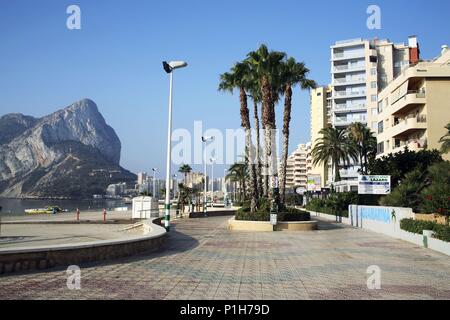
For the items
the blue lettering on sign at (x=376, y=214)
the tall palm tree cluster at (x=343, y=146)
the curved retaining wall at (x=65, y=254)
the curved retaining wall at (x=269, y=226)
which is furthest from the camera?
the tall palm tree cluster at (x=343, y=146)

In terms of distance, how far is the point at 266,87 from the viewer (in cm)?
2962

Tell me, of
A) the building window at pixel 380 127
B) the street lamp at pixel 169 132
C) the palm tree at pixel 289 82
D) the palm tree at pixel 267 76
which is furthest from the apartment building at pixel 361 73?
the street lamp at pixel 169 132

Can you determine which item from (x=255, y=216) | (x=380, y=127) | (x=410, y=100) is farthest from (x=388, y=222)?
(x=380, y=127)

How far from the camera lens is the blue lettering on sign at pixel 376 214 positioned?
2404 centimetres

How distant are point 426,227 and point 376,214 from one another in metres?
8.45

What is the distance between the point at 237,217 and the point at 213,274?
1688 cm

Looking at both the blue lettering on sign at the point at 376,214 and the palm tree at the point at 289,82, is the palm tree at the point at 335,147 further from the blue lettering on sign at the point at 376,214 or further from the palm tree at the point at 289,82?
the blue lettering on sign at the point at 376,214

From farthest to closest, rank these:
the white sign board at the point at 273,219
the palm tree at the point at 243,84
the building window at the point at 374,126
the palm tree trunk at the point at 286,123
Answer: the building window at the point at 374,126, the palm tree at the point at 243,84, the palm tree trunk at the point at 286,123, the white sign board at the point at 273,219

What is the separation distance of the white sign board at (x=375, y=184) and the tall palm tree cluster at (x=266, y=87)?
205 inches

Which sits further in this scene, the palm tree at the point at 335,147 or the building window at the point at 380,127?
the palm tree at the point at 335,147

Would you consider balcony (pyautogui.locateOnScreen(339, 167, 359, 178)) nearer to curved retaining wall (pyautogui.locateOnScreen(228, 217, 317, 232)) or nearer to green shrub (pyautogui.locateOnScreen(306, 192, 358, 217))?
green shrub (pyautogui.locateOnScreen(306, 192, 358, 217))

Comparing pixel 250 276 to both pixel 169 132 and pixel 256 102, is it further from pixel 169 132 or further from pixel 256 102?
pixel 256 102

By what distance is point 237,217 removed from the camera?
27.4m
